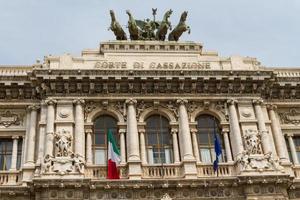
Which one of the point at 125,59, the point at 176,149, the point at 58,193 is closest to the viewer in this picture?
the point at 58,193

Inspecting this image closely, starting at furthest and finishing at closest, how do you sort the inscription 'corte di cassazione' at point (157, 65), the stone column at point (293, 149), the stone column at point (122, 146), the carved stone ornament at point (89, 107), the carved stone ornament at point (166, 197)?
the inscription 'corte di cassazione' at point (157, 65) < the stone column at point (293, 149) < the carved stone ornament at point (89, 107) < the stone column at point (122, 146) < the carved stone ornament at point (166, 197)

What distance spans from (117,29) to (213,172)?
10550 mm

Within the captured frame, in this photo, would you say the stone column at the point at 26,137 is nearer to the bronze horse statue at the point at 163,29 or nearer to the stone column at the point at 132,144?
the stone column at the point at 132,144

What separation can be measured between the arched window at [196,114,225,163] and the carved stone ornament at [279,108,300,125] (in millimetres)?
3954

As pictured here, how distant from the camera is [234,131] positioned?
25.9 meters

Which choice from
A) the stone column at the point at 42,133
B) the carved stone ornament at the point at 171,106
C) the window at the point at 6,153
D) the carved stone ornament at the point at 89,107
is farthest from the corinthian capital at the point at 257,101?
the window at the point at 6,153

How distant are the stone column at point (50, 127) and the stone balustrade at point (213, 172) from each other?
23.1 ft

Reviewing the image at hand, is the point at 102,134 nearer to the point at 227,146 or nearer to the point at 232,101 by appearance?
the point at 227,146

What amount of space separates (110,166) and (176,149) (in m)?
3.55

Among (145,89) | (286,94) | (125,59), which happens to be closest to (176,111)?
(145,89)

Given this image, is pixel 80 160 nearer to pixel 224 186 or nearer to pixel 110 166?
pixel 110 166

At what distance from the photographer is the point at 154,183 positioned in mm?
23359

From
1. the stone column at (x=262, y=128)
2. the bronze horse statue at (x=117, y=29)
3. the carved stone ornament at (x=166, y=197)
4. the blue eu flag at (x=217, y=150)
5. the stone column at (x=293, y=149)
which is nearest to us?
the carved stone ornament at (x=166, y=197)

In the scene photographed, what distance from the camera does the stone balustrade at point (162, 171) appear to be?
24.3 metres
